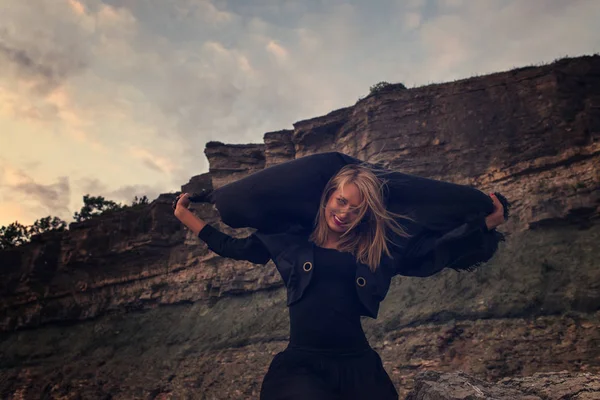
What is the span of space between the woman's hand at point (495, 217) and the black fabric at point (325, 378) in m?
1.19

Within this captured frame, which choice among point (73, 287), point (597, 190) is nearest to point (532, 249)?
point (597, 190)

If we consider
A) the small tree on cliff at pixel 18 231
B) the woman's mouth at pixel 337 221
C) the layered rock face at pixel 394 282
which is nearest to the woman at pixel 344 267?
the woman's mouth at pixel 337 221

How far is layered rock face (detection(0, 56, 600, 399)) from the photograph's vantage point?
10172mm

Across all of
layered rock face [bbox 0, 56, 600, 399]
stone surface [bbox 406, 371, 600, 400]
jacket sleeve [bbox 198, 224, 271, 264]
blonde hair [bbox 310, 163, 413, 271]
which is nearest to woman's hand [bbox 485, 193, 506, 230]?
blonde hair [bbox 310, 163, 413, 271]

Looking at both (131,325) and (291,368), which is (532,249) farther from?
(131,325)

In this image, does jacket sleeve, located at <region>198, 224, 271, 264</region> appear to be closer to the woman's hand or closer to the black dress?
the black dress

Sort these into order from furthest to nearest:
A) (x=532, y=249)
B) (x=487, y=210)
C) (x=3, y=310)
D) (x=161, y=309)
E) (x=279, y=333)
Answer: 1. (x=3, y=310)
2. (x=161, y=309)
3. (x=279, y=333)
4. (x=532, y=249)
5. (x=487, y=210)

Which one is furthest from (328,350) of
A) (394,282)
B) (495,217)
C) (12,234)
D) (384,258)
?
(12,234)

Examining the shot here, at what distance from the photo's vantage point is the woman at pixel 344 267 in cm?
270

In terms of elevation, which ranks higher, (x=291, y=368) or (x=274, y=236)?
(x=274, y=236)

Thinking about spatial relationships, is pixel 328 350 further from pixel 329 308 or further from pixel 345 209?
pixel 345 209

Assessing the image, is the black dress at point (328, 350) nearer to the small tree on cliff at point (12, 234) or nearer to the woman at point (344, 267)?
the woman at point (344, 267)

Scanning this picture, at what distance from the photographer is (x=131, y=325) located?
66.1ft

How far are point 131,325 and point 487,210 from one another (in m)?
20.0
